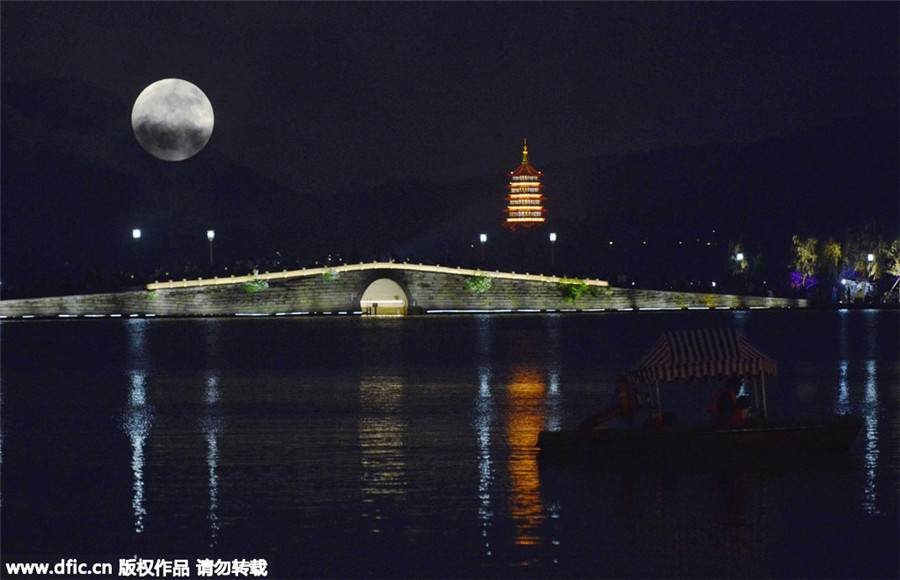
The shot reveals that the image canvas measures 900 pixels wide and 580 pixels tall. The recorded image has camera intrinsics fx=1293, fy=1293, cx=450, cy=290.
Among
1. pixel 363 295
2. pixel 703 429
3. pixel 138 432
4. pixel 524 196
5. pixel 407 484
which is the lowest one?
pixel 407 484

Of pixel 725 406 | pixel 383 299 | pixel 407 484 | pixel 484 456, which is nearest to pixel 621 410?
pixel 725 406

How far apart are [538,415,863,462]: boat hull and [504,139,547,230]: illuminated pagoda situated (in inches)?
6392

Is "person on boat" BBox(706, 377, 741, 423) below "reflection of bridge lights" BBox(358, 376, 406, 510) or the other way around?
the other way around

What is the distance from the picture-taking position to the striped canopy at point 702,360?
21.2 meters

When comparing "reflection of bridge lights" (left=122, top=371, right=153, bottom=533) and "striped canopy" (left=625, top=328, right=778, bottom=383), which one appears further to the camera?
"striped canopy" (left=625, top=328, right=778, bottom=383)

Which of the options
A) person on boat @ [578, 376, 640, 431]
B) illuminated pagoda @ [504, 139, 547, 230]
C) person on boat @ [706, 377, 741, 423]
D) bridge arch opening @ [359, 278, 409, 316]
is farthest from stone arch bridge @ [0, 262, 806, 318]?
person on boat @ [706, 377, 741, 423]

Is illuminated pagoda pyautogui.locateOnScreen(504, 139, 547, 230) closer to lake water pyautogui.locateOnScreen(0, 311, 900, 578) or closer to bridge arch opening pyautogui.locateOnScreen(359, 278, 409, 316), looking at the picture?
bridge arch opening pyautogui.locateOnScreen(359, 278, 409, 316)

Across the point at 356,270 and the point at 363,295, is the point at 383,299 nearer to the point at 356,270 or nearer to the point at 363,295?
the point at 363,295

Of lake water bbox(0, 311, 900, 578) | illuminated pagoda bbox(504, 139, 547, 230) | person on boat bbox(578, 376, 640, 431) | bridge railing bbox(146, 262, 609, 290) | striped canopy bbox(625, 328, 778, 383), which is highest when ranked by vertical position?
illuminated pagoda bbox(504, 139, 547, 230)

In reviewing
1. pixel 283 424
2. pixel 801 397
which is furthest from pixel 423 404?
Answer: pixel 801 397

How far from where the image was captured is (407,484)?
19844 millimetres

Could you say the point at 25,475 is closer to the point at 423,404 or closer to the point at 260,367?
the point at 423,404

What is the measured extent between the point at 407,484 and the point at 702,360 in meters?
5.32

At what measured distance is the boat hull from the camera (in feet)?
70.9
